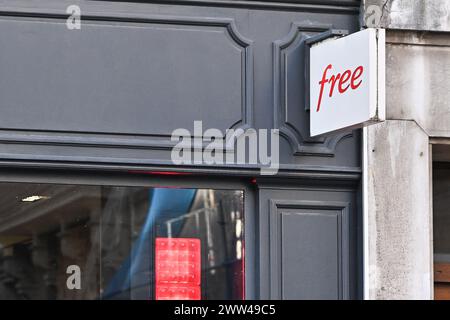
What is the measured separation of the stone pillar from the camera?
9102mm

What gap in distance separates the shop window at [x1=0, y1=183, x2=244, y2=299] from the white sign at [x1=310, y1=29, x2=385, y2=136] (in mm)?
978

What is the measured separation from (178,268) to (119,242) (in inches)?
20.7

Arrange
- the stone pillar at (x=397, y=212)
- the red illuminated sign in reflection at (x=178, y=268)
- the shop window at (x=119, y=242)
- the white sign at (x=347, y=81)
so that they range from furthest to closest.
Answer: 1. the stone pillar at (x=397, y=212)
2. the red illuminated sign in reflection at (x=178, y=268)
3. the shop window at (x=119, y=242)
4. the white sign at (x=347, y=81)

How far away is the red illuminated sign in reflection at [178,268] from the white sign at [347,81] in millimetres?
1356

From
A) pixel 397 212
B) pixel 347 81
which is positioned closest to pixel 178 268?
pixel 397 212

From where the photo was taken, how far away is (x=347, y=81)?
868 cm

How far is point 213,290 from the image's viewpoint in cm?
903

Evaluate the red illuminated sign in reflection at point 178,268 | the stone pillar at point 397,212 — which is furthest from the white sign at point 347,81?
the red illuminated sign in reflection at point 178,268

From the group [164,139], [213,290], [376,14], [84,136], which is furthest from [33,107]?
[376,14]

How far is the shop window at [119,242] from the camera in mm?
8680

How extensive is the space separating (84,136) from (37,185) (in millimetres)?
524

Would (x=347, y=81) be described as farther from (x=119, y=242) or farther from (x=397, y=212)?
(x=119, y=242)

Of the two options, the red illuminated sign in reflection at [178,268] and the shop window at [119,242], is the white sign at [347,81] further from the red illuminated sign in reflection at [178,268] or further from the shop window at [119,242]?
the red illuminated sign in reflection at [178,268]

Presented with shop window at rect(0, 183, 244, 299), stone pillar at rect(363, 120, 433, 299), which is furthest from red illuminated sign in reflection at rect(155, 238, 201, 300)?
stone pillar at rect(363, 120, 433, 299)
